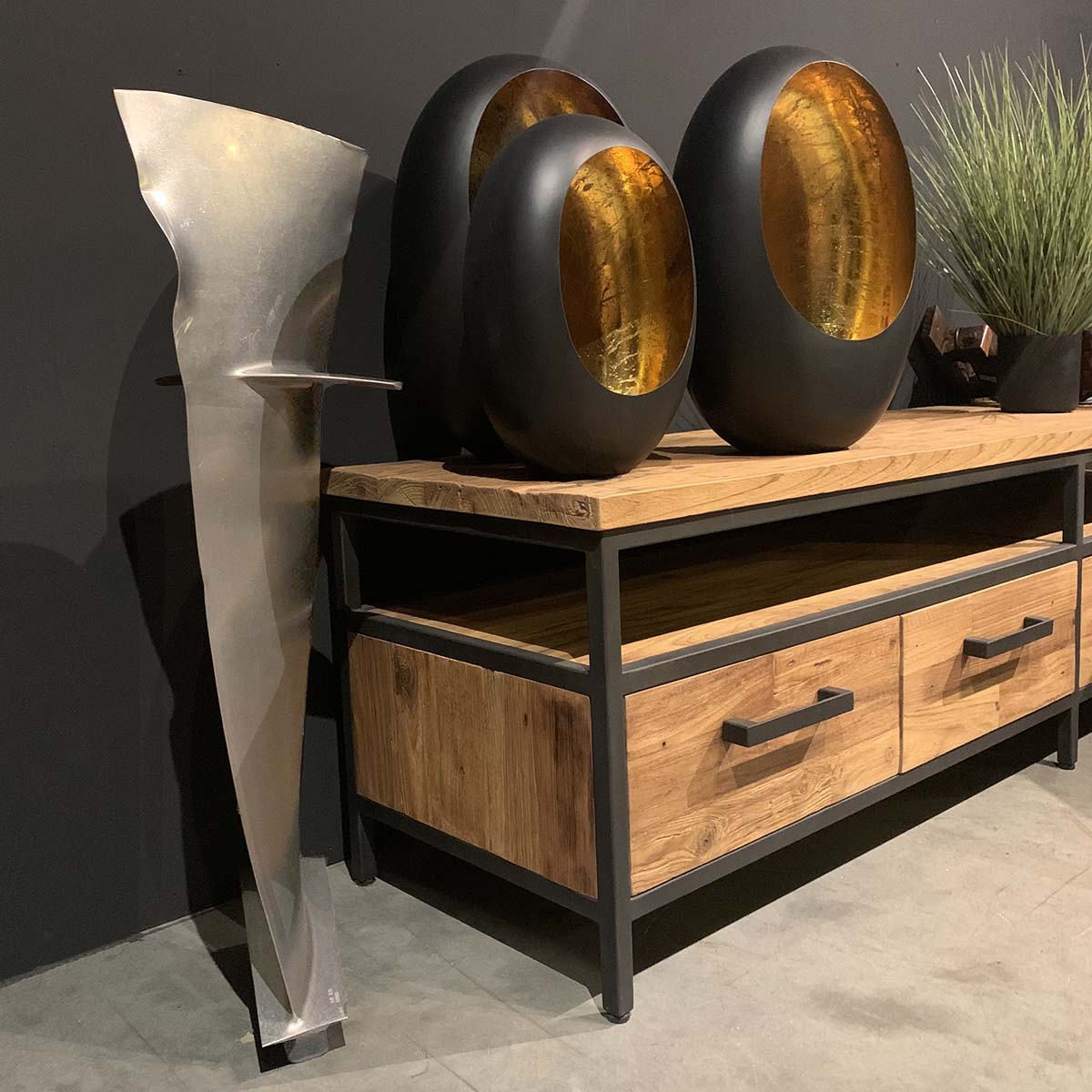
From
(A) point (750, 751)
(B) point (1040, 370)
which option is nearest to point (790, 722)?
(A) point (750, 751)

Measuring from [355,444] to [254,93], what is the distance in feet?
1.32

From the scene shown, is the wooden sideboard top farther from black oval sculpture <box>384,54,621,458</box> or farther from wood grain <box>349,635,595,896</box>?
wood grain <box>349,635,595,896</box>

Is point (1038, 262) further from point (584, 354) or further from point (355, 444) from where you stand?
point (355, 444)

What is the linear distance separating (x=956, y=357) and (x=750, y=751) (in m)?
1.17

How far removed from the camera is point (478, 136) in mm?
1290

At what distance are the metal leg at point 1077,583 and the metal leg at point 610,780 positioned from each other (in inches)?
32.9

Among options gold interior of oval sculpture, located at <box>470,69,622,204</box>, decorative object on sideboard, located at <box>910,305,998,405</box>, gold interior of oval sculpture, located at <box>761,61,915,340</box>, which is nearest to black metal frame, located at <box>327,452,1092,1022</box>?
gold interior of oval sculpture, located at <box>761,61,915,340</box>

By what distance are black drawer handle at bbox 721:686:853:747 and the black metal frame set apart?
61mm

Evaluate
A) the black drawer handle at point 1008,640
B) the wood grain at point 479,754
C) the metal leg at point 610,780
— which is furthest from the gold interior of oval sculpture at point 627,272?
the black drawer handle at point 1008,640

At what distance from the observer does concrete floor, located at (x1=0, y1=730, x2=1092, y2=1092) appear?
0.98 metres

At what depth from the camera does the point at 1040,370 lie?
173 centimetres

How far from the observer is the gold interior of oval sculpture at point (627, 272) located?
1.10 m

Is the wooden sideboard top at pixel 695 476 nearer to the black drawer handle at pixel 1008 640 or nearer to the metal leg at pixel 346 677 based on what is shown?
the metal leg at pixel 346 677

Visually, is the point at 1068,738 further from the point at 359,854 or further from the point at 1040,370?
the point at 359,854
